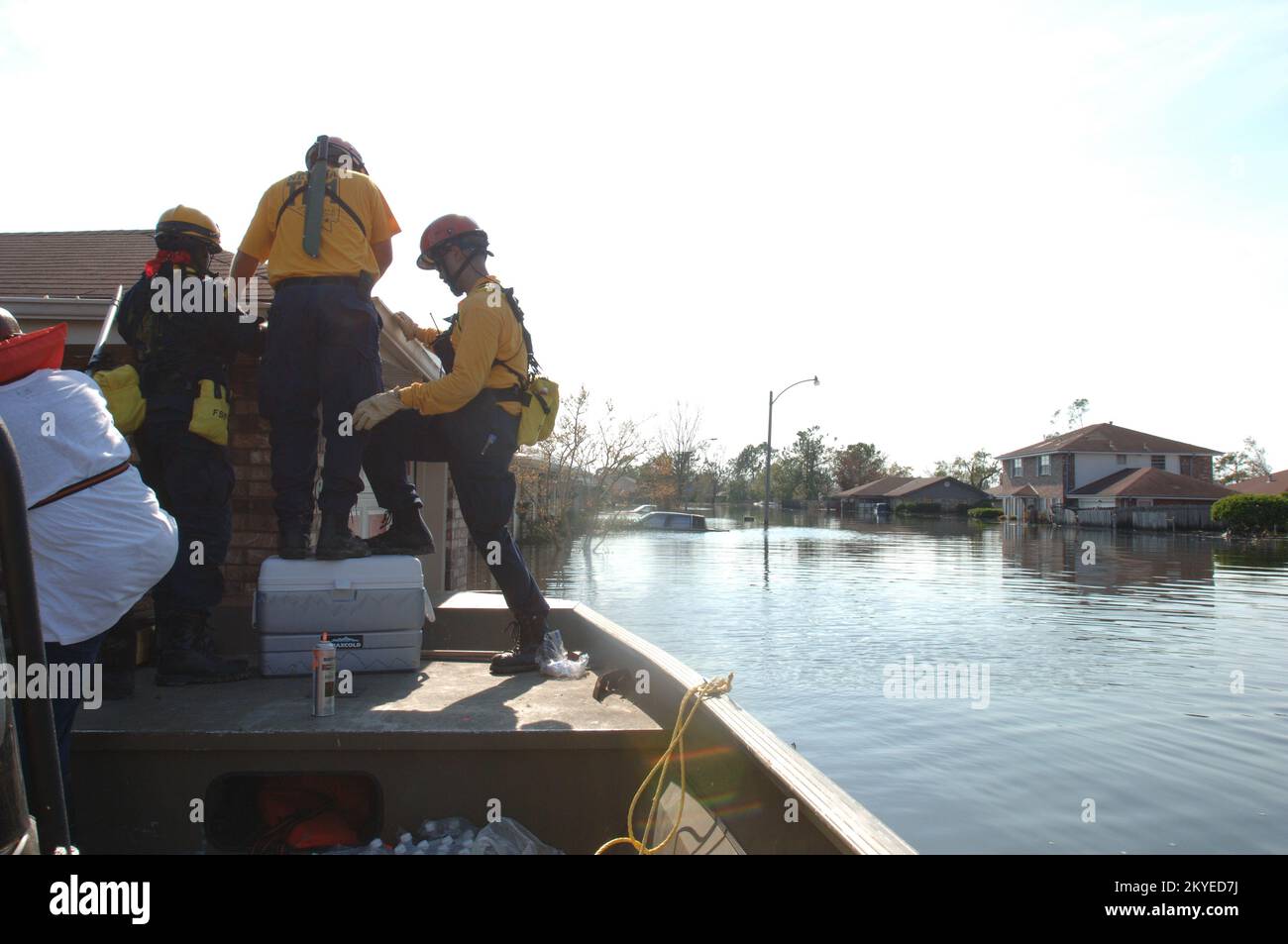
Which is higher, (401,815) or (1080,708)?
(401,815)

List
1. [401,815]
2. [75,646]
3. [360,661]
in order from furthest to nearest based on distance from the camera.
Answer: [360,661] < [401,815] < [75,646]

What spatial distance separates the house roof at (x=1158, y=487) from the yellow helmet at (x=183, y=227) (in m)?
71.0

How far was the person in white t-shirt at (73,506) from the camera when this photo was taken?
228 cm

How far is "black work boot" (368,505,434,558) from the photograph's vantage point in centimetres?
440

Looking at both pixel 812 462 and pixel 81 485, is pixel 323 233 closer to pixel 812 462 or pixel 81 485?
pixel 81 485

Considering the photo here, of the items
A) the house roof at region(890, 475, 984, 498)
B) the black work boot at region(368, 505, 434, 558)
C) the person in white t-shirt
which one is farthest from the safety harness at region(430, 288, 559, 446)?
the house roof at region(890, 475, 984, 498)

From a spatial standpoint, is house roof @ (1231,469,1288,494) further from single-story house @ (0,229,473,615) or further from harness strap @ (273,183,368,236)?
harness strap @ (273,183,368,236)

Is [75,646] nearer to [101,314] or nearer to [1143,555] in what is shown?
[101,314]

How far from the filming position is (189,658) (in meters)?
3.95

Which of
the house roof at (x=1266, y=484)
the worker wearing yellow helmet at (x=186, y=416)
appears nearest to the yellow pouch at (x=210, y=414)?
the worker wearing yellow helmet at (x=186, y=416)

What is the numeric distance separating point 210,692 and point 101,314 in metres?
3.25
